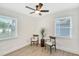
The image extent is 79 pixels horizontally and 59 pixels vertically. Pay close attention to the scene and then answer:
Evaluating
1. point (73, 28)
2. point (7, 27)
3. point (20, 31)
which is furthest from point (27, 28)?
point (73, 28)

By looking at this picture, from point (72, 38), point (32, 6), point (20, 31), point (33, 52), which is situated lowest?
point (33, 52)

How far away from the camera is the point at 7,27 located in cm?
185

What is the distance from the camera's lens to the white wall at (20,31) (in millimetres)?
1883

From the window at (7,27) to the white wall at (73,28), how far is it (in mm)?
630

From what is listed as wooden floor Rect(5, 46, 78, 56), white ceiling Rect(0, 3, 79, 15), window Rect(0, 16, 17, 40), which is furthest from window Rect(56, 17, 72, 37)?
window Rect(0, 16, 17, 40)

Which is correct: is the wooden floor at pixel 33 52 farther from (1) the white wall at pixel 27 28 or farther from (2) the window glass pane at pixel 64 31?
(2) the window glass pane at pixel 64 31

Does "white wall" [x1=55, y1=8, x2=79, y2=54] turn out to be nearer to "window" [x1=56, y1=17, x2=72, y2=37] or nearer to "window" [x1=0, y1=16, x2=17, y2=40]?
"window" [x1=56, y1=17, x2=72, y2=37]

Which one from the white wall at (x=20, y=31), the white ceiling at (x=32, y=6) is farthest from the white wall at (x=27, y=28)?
the white ceiling at (x=32, y=6)

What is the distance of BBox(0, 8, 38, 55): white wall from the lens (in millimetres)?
1883

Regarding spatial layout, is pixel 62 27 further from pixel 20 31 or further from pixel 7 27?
pixel 7 27

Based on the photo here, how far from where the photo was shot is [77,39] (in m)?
2.31

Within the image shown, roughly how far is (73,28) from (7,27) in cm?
162

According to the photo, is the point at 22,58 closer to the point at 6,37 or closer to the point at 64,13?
the point at 6,37

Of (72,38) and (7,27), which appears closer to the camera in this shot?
(7,27)
